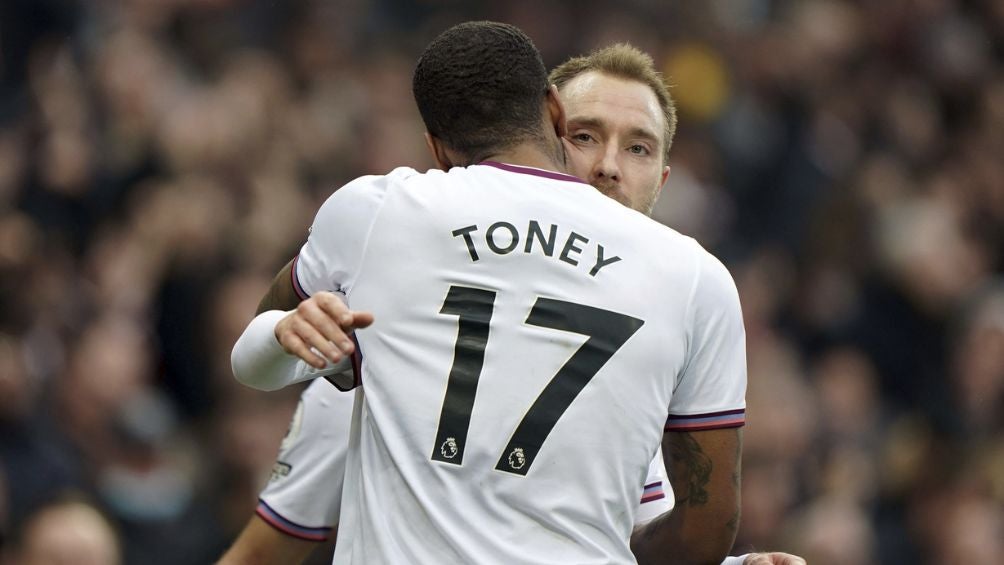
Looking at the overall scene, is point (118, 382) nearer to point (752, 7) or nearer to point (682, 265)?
point (682, 265)

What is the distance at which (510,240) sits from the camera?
3242 mm

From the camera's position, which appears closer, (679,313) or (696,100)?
(679,313)

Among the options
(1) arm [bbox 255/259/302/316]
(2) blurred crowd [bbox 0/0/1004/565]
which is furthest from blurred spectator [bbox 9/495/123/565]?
(1) arm [bbox 255/259/302/316]

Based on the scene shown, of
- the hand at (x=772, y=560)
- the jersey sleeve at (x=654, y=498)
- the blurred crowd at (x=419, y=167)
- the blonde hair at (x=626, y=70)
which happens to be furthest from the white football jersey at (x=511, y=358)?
the blurred crowd at (x=419, y=167)

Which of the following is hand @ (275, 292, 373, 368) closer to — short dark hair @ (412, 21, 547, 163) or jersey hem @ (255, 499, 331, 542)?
short dark hair @ (412, 21, 547, 163)

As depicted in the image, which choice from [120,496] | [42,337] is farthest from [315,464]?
[42,337]

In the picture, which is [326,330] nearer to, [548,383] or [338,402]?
[548,383]

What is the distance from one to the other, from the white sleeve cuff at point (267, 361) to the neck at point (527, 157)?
0.56 metres

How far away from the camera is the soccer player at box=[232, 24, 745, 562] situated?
317 centimetres

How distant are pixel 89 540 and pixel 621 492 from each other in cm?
321

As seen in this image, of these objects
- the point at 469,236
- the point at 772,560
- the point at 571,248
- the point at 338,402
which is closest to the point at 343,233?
the point at 469,236

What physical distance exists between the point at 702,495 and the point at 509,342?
23.7 inches

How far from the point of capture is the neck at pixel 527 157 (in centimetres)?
337

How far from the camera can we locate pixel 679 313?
10.8 ft
